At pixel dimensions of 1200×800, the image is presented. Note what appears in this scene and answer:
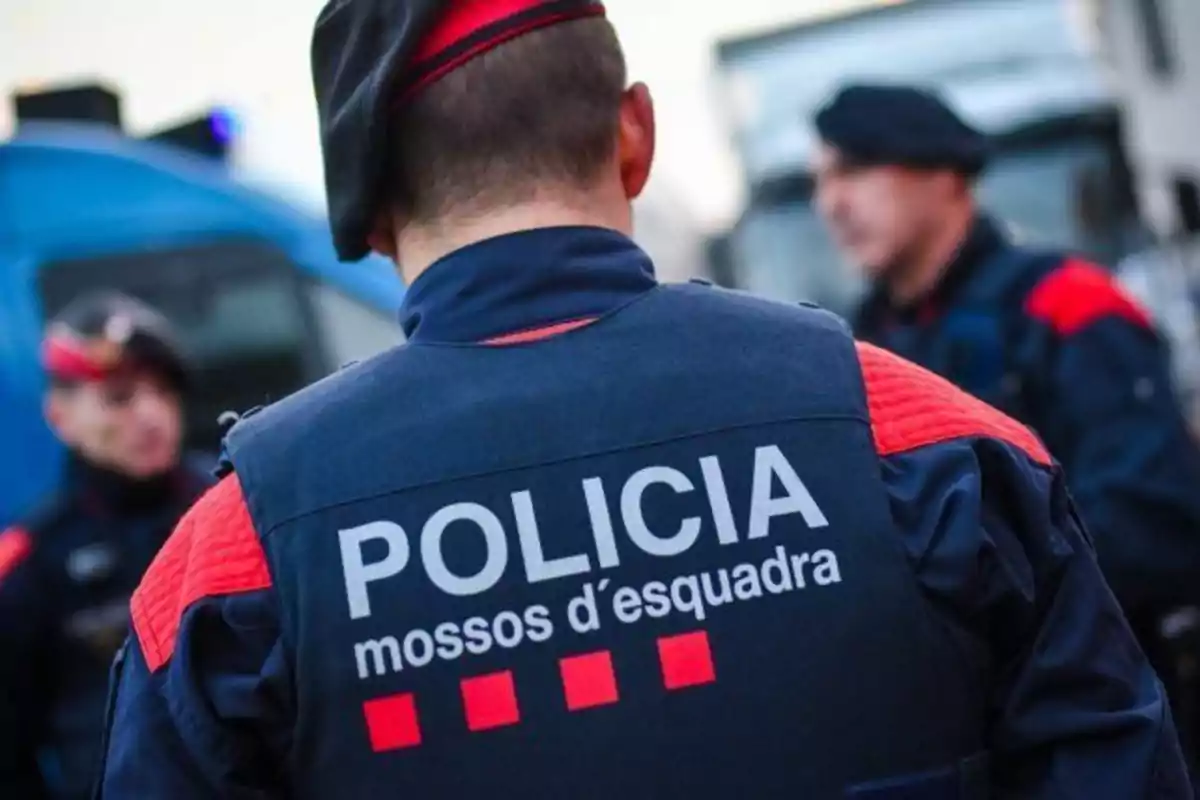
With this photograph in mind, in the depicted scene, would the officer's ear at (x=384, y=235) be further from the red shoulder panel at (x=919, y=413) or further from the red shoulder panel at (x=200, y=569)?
the red shoulder panel at (x=919, y=413)

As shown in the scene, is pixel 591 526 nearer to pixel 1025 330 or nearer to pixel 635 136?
pixel 635 136

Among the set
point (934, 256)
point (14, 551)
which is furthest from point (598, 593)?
point (14, 551)

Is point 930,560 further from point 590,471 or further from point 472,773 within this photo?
point 472,773

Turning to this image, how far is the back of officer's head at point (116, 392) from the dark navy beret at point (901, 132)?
1559 millimetres

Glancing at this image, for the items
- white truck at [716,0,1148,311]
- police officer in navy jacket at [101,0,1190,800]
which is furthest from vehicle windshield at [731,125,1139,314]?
police officer in navy jacket at [101,0,1190,800]

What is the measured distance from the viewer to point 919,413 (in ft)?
5.08

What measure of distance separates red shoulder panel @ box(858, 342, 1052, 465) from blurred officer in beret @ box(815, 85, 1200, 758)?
1313 millimetres

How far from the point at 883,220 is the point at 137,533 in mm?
1655

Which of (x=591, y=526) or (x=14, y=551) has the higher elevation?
(x=591, y=526)

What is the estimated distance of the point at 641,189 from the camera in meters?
1.71

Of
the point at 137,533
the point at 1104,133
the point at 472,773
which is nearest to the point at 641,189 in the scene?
the point at 472,773

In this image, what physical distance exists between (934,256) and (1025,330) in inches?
12.6

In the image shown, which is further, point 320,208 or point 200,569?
point 320,208

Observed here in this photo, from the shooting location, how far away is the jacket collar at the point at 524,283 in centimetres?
156
